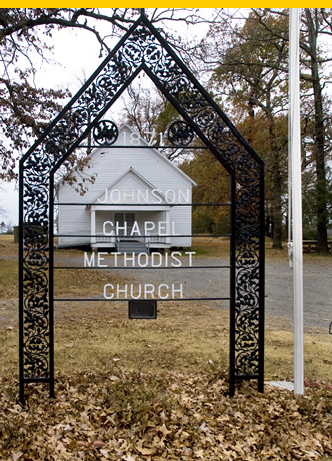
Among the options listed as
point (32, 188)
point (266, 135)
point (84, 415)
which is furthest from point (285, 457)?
point (266, 135)

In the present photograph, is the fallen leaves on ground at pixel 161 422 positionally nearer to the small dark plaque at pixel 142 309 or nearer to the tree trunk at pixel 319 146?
the small dark plaque at pixel 142 309

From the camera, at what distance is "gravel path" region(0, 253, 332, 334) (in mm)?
7750

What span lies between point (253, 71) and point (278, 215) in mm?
8097

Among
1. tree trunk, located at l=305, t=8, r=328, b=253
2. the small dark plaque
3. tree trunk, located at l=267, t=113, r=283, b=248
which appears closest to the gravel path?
tree trunk, located at l=305, t=8, r=328, b=253

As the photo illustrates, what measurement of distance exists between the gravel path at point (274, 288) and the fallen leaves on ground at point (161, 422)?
3.38m

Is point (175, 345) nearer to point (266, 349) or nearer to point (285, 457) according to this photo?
point (266, 349)

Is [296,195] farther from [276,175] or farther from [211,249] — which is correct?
[276,175]

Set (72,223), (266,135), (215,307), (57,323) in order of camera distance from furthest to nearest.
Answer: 1. (266,135)
2. (72,223)
3. (215,307)
4. (57,323)

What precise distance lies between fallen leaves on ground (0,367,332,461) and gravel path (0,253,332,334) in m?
3.38

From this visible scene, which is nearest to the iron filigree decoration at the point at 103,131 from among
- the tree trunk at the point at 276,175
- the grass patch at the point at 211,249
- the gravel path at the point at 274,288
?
the gravel path at the point at 274,288

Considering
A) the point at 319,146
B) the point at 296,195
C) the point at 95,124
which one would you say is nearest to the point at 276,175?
the point at 319,146

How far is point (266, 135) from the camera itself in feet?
70.0

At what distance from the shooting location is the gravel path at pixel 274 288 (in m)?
7.75

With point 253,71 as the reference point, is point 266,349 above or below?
below
